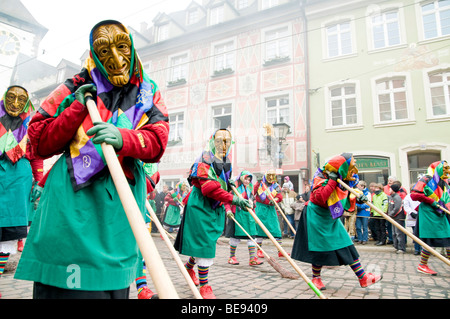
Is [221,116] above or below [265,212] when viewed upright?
above

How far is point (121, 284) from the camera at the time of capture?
1.37 m

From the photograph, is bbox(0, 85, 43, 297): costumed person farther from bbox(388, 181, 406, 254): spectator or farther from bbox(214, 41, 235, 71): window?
bbox(214, 41, 235, 71): window

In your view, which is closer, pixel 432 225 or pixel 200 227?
pixel 200 227

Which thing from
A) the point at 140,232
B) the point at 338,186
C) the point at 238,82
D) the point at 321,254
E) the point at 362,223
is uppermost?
the point at 238,82

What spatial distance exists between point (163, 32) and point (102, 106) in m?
19.8

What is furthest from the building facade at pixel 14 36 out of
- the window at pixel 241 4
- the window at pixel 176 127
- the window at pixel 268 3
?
the window at pixel 268 3

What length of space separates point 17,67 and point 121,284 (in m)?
25.9

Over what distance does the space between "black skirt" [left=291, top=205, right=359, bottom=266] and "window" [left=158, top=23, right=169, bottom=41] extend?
18.1 m

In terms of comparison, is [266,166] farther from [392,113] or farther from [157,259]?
[157,259]

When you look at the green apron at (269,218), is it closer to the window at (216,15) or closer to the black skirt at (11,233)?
the black skirt at (11,233)

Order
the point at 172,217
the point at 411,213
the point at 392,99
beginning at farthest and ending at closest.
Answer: the point at 392,99 → the point at 172,217 → the point at 411,213

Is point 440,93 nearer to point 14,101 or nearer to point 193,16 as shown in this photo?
point 14,101

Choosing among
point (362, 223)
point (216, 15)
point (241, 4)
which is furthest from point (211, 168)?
point (241, 4)

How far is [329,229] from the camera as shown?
13.1 feet
